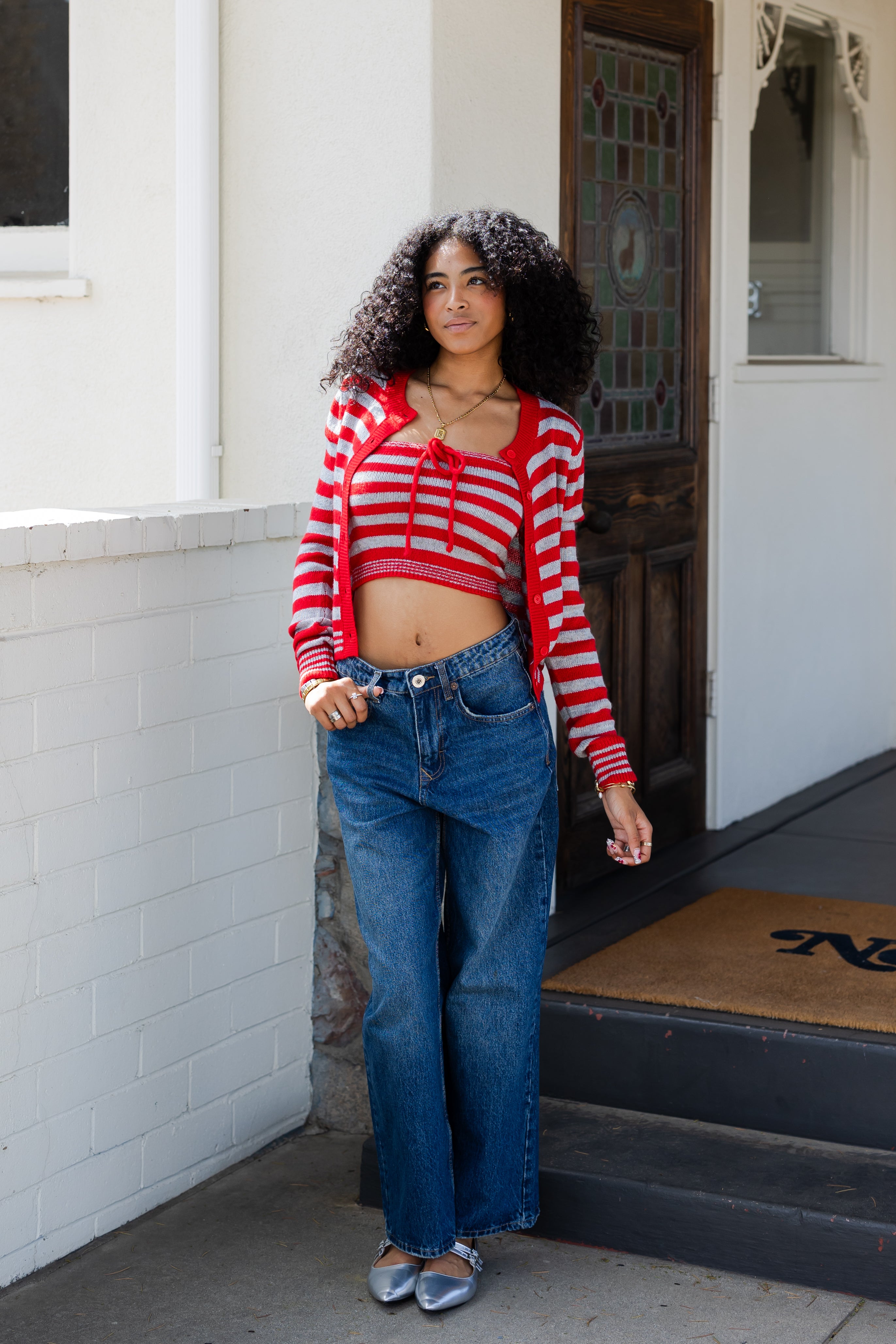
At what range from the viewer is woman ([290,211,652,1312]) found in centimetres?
267

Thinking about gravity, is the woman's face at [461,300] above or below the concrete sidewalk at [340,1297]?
above

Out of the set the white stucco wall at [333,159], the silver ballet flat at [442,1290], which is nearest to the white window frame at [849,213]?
the white stucco wall at [333,159]

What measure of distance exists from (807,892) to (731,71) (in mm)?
2283

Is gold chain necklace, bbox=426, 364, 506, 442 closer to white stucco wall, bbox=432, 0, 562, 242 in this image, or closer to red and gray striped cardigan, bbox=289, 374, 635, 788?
red and gray striped cardigan, bbox=289, 374, 635, 788

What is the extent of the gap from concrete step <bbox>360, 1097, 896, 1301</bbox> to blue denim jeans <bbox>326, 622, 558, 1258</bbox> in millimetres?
187

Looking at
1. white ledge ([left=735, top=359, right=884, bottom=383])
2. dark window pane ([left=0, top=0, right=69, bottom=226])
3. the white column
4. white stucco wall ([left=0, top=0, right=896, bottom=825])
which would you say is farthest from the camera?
white ledge ([left=735, top=359, right=884, bottom=383])

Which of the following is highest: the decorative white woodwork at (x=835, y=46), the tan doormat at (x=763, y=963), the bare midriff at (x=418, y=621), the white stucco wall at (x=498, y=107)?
the decorative white woodwork at (x=835, y=46)

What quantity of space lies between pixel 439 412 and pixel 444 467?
12 centimetres

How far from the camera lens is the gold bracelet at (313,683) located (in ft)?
8.79

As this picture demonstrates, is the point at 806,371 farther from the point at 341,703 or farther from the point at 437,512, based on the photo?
the point at 341,703

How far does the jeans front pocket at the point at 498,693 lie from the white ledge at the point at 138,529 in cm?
71

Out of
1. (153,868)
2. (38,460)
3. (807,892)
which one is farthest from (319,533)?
(807,892)

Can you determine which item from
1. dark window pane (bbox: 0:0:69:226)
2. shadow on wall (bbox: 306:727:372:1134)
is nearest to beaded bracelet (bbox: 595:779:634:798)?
shadow on wall (bbox: 306:727:372:1134)

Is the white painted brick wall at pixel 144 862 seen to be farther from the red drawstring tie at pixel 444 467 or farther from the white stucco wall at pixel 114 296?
the white stucco wall at pixel 114 296
